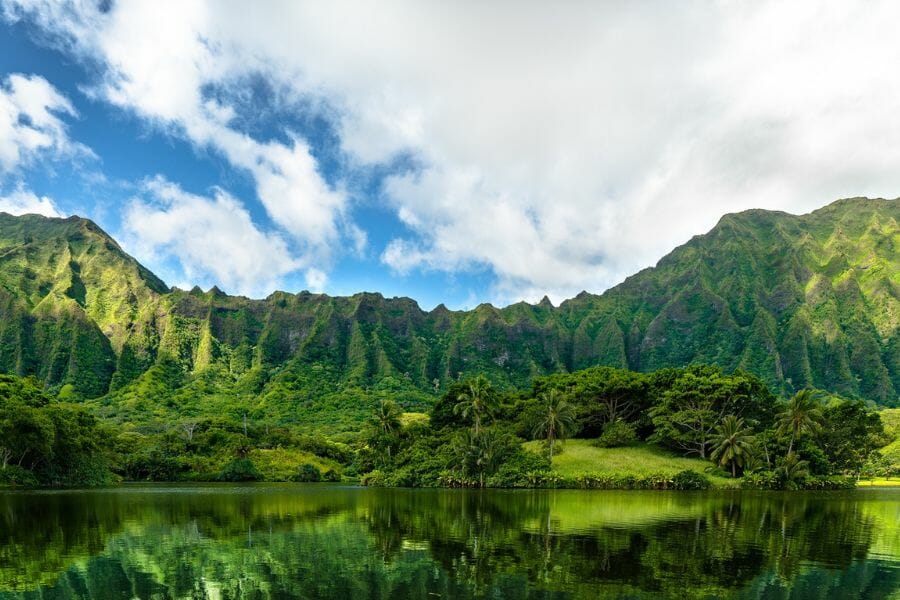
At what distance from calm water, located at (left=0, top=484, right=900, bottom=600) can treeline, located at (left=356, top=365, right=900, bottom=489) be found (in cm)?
3825

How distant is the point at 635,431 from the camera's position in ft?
336

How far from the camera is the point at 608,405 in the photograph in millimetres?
106188

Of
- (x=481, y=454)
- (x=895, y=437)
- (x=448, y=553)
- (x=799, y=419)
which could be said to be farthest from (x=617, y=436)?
(x=895, y=437)

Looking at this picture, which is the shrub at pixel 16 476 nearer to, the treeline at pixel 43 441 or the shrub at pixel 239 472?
the treeline at pixel 43 441

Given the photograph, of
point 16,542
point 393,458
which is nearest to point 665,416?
point 393,458

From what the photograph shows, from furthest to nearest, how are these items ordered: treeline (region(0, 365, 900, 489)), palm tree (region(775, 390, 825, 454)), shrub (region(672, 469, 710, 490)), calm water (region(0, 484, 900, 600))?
palm tree (region(775, 390, 825, 454)), treeline (region(0, 365, 900, 489)), shrub (region(672, 469, 710, 490)), calm water (region(0, 484, 900, 600))

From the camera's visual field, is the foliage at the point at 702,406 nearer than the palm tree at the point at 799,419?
No

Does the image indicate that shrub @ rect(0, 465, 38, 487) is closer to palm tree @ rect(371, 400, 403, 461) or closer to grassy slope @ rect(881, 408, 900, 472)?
palm tree @ rect(371, 400, 403, 461)

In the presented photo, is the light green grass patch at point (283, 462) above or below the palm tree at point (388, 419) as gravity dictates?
below

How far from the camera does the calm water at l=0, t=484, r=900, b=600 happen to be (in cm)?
2078

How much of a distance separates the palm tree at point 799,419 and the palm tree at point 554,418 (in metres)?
31.9

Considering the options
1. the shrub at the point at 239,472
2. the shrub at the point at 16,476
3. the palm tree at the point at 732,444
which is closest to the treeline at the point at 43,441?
the shrub at the point at 16,476

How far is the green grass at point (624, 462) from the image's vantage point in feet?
285

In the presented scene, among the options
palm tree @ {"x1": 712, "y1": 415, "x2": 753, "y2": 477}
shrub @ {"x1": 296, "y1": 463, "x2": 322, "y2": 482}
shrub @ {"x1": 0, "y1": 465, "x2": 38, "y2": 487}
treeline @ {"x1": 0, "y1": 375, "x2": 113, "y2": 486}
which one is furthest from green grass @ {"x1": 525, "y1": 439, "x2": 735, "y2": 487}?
shrub @ {"x1": 0, "y1": 465, "x2": 38, "y2": 487}
